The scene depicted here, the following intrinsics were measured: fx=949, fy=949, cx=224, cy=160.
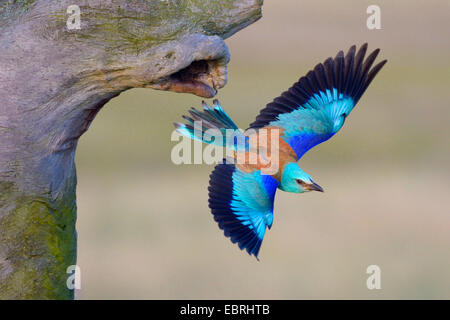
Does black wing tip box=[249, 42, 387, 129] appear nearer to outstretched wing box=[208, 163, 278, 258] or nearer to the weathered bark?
outstretched wing box=[208, 163, 278, 258]

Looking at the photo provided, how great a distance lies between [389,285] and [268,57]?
384 inches

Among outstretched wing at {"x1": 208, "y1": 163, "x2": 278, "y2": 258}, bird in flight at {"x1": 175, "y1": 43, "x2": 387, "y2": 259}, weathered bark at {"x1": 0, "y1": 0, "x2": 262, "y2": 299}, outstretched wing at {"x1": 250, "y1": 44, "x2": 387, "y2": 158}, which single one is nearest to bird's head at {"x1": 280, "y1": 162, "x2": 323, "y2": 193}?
bird in flight at {"x1": 175, "y1": 43, "x2": 387, "y2": 259}

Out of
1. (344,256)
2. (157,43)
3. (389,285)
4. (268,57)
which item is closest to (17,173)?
(157,43)

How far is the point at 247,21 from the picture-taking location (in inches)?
175

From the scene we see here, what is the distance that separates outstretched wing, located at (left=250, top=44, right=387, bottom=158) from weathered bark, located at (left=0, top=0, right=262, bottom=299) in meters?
0.99

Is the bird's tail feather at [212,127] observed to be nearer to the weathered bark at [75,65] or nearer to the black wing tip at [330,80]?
the black wing tip at [330,80]

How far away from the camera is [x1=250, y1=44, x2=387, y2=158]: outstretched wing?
537 cm

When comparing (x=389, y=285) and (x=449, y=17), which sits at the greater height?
(x=449, y=17)

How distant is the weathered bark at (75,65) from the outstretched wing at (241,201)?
3.38 feet

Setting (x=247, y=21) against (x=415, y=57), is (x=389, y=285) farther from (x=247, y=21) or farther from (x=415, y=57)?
(x=415, y=57)

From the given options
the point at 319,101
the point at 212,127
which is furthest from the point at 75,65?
the point at 319,101

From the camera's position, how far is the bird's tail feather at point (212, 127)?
203 inches

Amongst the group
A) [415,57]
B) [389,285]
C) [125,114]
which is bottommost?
[389,285]

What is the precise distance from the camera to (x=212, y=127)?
204 inches
